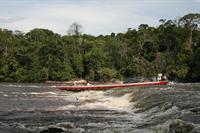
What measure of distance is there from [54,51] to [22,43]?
18.8 metres

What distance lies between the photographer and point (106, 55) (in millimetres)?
117188

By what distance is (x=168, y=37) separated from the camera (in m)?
113

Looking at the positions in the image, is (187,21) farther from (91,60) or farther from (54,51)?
(54,51)

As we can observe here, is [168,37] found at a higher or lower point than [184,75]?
higher

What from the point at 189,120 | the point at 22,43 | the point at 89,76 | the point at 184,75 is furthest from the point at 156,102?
the point at 22,43

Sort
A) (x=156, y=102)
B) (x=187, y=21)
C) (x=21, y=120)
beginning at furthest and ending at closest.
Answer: (x=187, y=21)
(x=156, y=102)
(x=21, y=120)

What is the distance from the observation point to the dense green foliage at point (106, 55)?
346ft

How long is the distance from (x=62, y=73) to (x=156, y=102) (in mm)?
77027

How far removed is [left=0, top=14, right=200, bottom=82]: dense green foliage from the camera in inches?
4154

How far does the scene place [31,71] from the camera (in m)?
108

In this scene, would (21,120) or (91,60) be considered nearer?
(21,120)

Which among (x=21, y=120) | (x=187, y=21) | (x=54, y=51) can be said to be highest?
(x=187, y=21)

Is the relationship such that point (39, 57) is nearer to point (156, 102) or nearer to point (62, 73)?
point (62, 73)

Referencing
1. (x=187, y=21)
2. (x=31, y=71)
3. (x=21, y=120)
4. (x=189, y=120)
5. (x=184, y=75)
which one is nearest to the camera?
(x=189, y=120)
